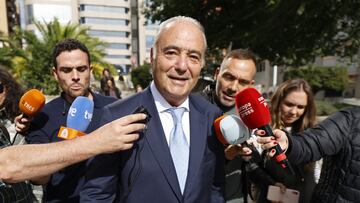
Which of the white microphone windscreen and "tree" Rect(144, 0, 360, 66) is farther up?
"tree" Rect(144, 0, 360, 66)

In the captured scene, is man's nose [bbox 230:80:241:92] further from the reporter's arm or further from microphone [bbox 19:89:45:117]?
microphone [bbox 19:89:45:117]

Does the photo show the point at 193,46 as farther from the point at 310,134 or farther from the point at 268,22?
the point at 268,22

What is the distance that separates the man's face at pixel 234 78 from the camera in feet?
8.04

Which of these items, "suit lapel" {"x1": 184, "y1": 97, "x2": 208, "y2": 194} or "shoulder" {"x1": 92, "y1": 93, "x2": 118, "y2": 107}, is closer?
"suit lapel" {"x1": 184, "y1": 97, "x2": 208, "y2": 194}

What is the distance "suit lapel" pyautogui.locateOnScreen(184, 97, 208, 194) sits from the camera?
5.45ft

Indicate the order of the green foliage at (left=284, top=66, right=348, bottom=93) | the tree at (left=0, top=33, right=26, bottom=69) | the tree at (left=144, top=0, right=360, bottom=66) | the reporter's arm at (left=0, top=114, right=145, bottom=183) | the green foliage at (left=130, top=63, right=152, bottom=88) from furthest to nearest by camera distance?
the green foliage at (left=130, top=63, right=152, bottom=88) → the green foliage at (left=284, top=66, right=348, bottom=93) → the tree at (left=0, top=33, right=26, bottom=69) → the tree at (left=144, top=0, right=360, bottom=66) → the reporter's arm at (left=0, top=114, right=145, bottom=183)

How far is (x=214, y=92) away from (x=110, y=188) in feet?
4.78

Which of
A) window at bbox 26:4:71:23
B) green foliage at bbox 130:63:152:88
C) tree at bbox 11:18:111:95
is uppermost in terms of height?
window at bbox 26:4:71:23

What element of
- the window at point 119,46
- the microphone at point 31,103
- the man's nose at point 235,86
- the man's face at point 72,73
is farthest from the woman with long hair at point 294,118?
the window at point 119,46

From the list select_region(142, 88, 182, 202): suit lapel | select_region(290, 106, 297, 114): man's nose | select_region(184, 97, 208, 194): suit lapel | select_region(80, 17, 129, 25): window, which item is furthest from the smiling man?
select_region(80, 17, 129, 25): window

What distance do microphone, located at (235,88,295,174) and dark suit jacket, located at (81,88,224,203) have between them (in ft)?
1.01

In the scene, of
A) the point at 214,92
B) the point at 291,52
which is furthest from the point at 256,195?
the point at 291,52

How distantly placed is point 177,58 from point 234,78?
907 mm

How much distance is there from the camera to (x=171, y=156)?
1632 mm
